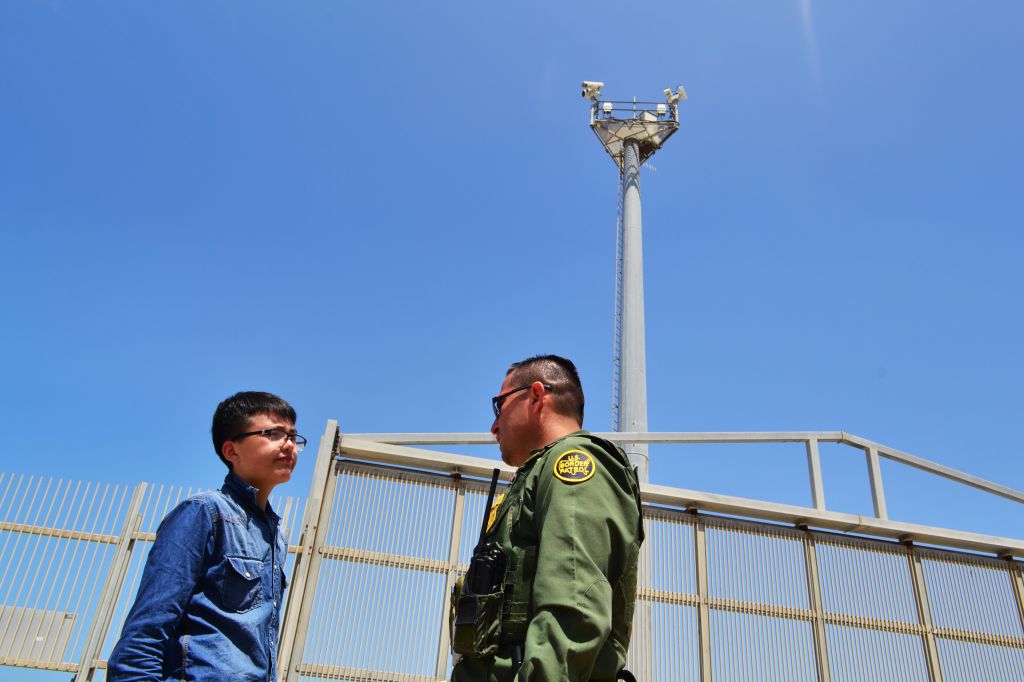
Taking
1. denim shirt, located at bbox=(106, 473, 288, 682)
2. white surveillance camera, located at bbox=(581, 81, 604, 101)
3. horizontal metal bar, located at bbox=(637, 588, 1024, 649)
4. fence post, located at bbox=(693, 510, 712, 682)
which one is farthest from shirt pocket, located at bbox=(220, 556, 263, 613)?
white surveillance camera, located at bbox=(581, 81, 604, 101)

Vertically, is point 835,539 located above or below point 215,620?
above

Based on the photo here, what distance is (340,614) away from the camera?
5914 mm

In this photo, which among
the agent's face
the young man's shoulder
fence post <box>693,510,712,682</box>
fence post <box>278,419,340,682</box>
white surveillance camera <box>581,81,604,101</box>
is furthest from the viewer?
white surveillance camera <box>581,81,604,101</box>

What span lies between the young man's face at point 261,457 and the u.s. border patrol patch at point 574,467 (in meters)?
1.31

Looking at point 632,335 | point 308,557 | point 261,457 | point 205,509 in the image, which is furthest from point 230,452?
point 632,335

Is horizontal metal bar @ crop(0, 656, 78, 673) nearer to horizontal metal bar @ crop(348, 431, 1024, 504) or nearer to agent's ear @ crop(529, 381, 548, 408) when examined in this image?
horizontal metal bar @ crop(348, 431, 1024, 504)

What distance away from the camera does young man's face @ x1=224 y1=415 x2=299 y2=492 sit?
3018 mm

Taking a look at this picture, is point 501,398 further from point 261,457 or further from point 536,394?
point 261,457

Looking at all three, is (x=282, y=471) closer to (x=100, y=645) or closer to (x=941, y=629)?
(x=100, y=645)

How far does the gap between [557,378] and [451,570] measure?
372 cm

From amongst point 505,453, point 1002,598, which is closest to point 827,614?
point 1002,598

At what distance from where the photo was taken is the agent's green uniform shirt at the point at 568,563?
2.00 metres

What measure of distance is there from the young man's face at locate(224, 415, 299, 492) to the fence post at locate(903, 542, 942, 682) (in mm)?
6742

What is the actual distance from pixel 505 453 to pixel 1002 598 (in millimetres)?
7194
